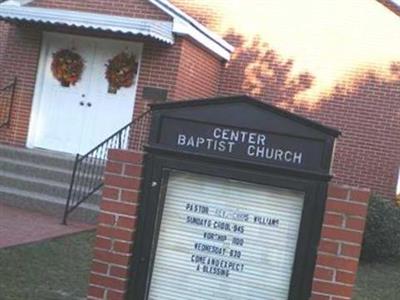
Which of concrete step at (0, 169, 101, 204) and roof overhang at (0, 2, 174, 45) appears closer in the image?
Result: concrete step at (0, 169, 101, 204)

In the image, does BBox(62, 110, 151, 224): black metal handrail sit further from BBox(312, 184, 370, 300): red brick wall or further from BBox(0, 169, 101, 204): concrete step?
BBox(312, 184, 370, 300): red brick wall

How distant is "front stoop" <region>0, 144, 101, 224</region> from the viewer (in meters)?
10.9

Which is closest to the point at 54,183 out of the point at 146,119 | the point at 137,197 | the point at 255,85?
the point at 146,119

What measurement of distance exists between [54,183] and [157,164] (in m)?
7.82

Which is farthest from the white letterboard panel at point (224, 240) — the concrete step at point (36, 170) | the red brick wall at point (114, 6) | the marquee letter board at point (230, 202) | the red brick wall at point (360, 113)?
the red brick wall at point (360, 113)

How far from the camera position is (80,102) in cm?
1377

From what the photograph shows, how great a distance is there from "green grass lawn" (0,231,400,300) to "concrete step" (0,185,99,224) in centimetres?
86

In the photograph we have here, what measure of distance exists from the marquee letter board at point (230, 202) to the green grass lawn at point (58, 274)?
2.64 meters

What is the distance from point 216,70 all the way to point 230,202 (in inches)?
412

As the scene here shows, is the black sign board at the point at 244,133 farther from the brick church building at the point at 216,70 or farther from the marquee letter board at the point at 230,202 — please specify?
the brick church building at the point at 216,70

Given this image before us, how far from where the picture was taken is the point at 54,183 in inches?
458

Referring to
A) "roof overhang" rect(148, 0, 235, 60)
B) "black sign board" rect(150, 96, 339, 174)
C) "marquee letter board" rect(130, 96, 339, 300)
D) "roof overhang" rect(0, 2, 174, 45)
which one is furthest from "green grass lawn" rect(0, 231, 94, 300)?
"roof overhang" rect(148, 0, 235, 60)

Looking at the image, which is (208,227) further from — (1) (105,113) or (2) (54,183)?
(1) (105,113)

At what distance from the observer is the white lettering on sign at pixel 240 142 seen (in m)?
3.89
